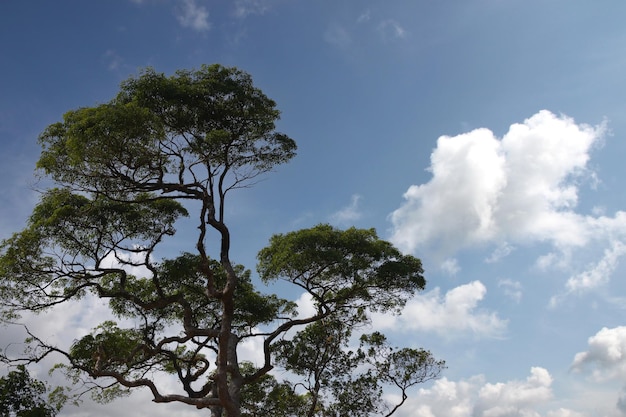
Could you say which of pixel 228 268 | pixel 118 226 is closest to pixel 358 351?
pixel 228 268

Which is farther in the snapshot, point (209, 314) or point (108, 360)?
point (209, 314)

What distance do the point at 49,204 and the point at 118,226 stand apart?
1.97 metres

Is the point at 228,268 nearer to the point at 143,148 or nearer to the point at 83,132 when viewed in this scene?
the point at 143,148

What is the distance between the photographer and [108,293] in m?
16.7

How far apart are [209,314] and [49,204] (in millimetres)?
6938

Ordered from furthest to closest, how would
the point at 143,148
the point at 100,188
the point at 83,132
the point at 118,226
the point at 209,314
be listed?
the point at 209,314 < the point at 118,226 < the point at 100,188 < the point at 143,148 < the point at 83,132

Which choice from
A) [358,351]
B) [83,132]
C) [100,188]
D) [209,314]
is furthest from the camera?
[358,351]

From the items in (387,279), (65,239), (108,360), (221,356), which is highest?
(65,239)

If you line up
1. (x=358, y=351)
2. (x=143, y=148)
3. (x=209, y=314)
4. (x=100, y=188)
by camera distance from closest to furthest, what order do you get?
(x=143, y=148)
(x=100, y=188)
(x=209, y=314)
(x=358, y=351)

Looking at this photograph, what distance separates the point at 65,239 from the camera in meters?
16.0

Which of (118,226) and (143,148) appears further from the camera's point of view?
(118,226)

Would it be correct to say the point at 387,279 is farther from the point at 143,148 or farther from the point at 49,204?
the point at 49,204

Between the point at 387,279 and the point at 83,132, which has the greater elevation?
the point at 83,132

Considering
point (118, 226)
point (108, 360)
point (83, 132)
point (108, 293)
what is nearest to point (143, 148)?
point (83, 132)
